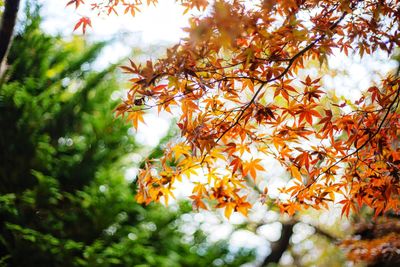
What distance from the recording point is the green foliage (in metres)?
3.11

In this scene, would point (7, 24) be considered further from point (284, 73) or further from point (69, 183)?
point (69, 183)

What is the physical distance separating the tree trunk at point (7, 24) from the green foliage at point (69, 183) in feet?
5.21

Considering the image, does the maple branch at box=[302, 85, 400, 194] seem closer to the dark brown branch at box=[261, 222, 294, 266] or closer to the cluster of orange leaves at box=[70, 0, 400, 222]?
the cluster of orange leaves at box=[70, 0, 400, 222]

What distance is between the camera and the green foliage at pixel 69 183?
3105mm

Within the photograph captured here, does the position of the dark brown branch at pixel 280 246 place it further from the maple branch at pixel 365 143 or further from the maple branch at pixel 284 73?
the maple branch at pixel 284 73

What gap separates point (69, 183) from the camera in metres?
3.59

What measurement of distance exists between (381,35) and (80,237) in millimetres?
2965

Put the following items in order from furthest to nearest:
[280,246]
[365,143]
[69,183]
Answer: [280,246] < [69,183] < [365,143]

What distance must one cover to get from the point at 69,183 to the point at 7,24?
6.74ft

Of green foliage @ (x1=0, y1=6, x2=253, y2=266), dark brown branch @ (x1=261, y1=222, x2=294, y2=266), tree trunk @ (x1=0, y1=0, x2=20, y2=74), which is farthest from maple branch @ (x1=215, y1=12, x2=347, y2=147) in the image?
dark brown branch @ (x1=261, y1=222, x2=294, y2=266)

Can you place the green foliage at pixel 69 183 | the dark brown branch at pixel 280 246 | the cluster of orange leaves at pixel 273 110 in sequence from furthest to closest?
the dark brown branch at pixel 280 246, the green foliage at pixel 69 183, the cluster of orange leaves at pixel 273 110

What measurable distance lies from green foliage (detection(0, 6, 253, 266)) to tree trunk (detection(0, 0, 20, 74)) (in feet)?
5.21

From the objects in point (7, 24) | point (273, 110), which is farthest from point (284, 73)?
point (7, 24)

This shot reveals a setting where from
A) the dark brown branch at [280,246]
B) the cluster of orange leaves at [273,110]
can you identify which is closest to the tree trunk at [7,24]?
the cluster of orange leaves at [273,110]
